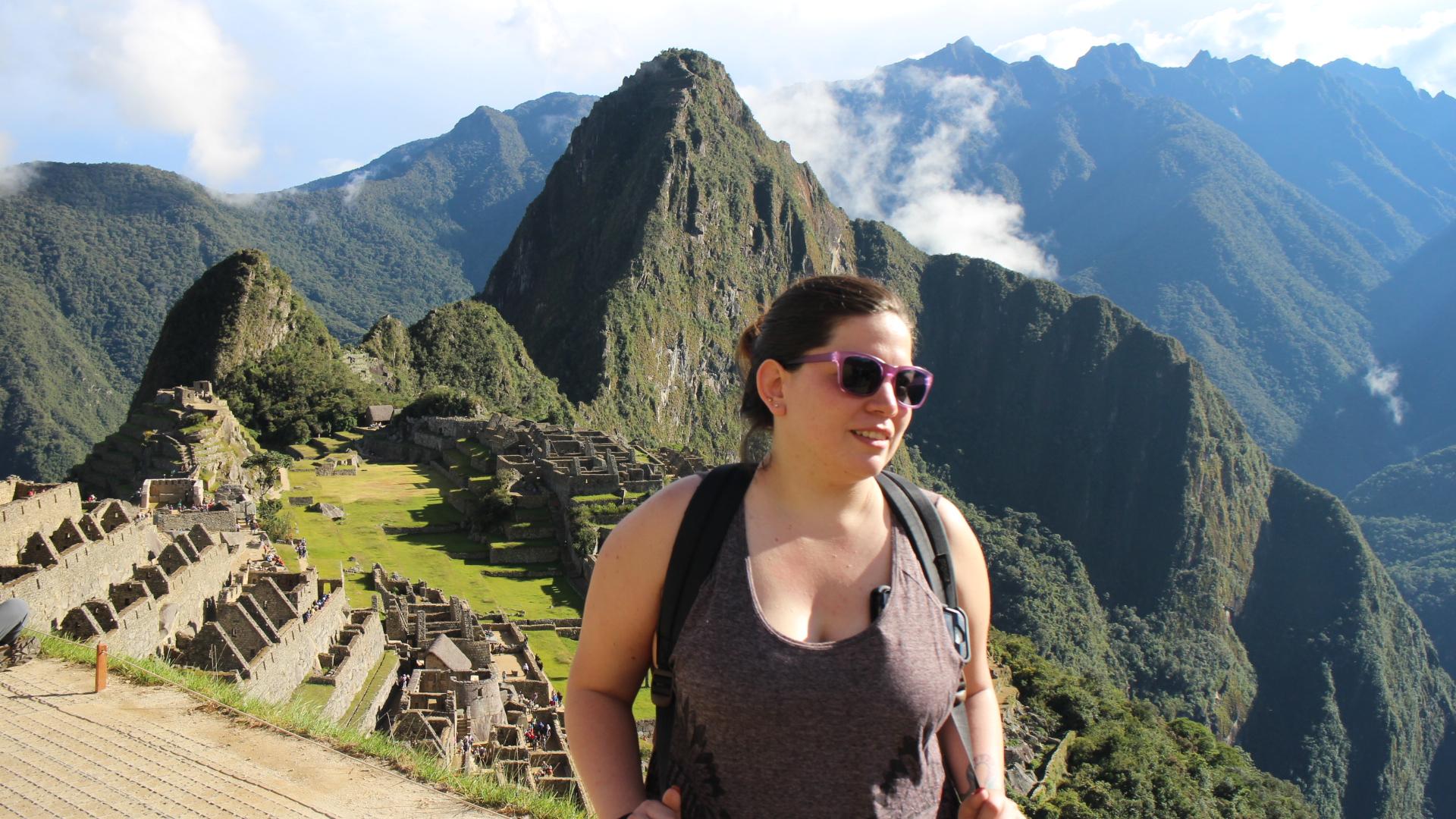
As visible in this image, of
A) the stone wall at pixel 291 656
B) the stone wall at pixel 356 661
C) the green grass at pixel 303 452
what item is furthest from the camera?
the green grass at pixel 303 452

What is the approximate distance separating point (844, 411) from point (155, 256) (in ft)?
349

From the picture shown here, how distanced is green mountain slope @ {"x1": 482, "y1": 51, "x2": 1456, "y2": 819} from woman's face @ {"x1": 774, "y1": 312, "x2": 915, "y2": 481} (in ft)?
261

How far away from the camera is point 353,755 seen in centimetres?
598

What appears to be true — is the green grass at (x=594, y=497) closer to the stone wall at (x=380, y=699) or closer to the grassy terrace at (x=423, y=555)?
the grassy terrace at (x=423, y=555)

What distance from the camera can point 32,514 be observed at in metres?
14.9

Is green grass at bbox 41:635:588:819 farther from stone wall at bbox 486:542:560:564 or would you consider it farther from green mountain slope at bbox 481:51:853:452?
green mountain slope at bbox 481:51:853:452

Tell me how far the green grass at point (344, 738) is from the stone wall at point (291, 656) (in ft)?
12.2

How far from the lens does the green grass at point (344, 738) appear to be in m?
5.52

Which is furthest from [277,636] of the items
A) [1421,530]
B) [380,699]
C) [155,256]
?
[1421,530]

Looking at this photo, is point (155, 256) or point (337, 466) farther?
point (155, 256)

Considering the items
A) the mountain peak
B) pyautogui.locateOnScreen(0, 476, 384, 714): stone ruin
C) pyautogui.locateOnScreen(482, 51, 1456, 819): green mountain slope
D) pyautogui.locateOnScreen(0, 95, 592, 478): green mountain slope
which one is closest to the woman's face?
pyautogui.locateOnScreen(0, 476, 384, 714): stone ruin

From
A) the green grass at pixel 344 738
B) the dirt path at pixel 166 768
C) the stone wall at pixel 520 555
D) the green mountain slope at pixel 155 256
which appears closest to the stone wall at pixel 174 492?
the stone wall at pixel 520 555

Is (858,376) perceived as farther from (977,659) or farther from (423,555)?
(423,555)

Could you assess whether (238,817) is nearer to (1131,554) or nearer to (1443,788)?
(1443,788)
